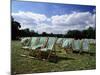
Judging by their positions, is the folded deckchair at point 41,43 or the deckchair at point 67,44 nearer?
the folded deckchair at point 41,43

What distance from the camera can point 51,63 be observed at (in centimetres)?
248

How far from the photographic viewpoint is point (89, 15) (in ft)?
8.74

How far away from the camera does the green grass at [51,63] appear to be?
2.33m

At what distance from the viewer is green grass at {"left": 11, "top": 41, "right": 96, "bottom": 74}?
2.33 meters

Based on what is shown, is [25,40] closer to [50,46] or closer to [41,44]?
[41,44]

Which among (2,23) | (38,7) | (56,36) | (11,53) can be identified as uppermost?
(38,7)

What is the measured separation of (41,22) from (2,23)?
0.49 m

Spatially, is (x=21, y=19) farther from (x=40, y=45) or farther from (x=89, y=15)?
(x=89, y=15)

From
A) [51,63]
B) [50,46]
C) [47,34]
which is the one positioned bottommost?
[51,63]

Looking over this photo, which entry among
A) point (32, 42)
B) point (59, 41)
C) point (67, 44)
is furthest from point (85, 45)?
point (32, 42)

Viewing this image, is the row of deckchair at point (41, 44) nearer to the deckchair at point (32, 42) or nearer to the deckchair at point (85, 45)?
the deckchair at point (32, 42)

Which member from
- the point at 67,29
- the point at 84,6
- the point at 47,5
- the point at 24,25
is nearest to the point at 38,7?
the point at 47,5

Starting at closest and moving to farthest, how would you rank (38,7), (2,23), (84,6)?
(2,23), (38,7), (84,6)

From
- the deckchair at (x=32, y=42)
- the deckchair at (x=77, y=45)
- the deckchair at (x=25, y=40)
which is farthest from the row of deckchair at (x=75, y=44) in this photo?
the deckchair at (x=25, y=40)
